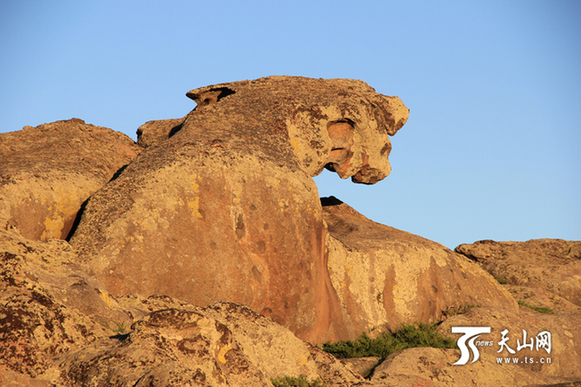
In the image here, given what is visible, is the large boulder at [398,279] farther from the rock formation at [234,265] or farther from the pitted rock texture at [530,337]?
the pitted rock texture at [530,337]

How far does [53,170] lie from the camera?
9055mm

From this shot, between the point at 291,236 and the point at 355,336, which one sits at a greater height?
the point at 291,236

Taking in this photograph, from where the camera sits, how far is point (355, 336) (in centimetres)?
1006

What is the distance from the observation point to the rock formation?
4.59 m

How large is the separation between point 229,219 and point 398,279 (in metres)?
4.50

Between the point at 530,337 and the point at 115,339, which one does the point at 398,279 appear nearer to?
the point at 530,337

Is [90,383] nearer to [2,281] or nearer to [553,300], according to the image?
[2,281]

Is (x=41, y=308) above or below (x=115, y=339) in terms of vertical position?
above

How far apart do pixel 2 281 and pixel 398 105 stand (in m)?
10.2

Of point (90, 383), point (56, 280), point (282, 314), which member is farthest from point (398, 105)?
point (90, 383)

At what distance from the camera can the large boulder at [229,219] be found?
7.36 metres
